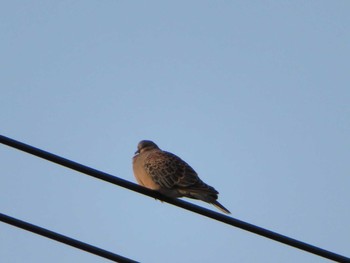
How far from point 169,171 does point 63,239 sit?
16.3 feet

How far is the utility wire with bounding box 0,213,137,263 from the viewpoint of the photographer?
6340 millimetres

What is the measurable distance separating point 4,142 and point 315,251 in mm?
2206

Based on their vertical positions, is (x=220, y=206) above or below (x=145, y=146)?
below

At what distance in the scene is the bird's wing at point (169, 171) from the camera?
1106 centimetres

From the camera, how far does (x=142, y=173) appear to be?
11688 millimetres

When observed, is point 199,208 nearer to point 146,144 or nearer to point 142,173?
point 142,173

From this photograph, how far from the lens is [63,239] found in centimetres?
638

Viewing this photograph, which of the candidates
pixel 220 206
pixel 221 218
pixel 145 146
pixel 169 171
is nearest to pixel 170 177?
pixel 169 171

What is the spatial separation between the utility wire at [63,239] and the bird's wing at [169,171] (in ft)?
15.1

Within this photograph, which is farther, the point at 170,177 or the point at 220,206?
the point at 170,177

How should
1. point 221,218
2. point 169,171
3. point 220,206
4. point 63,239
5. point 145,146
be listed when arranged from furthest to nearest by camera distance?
point 145,146 → point 169,171 → point 220,206 → point 221,218 → point 63,239

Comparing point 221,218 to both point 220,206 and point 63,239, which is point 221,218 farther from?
point 220,206

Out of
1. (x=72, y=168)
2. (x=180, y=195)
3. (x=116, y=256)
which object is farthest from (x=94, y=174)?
(x=180, y=195)

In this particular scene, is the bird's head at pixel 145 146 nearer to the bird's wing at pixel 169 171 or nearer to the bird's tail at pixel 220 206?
the bird's wing at pixel 169 171
